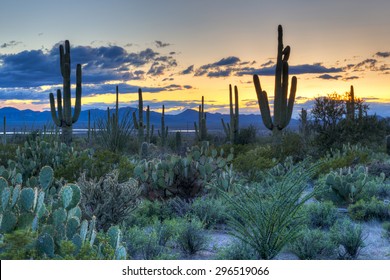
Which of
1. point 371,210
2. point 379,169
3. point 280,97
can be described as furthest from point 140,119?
point 371,210

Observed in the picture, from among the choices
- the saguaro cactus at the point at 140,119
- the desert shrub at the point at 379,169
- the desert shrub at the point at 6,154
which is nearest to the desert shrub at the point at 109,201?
the desert shrub at the point at 6,154

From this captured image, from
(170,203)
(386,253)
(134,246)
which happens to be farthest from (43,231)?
(170,203)

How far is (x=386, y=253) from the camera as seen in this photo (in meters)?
6.14

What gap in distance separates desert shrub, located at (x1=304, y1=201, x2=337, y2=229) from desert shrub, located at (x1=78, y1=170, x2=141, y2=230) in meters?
2.37

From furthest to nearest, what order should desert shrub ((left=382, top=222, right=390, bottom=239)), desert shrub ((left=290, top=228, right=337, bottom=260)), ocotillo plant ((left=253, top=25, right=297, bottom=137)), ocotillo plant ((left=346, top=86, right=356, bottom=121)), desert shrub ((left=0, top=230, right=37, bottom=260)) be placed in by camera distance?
ocotillo plant ((left=346, top=86, right=356, bottom=121)), ocotillo plant ((left=253, top=25, right=297, bottom=137)), desert shrub ((left=382, top=222, right=390, bottom=239)), desert shrub ((left=290, top=228, right=337, bottom=260)), desert shrub ((left=0, top=230, right=37, bottom=260))

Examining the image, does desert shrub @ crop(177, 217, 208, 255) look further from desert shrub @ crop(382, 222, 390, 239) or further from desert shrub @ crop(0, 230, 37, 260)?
desert shrub @ crop(0, 230, 37, 260)

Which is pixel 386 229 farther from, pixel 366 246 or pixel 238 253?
pixel 238 253

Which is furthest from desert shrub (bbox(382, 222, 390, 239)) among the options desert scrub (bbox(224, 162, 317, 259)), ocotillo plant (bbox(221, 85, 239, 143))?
ocotillo plant (bbox(221, 85, 239, 143))

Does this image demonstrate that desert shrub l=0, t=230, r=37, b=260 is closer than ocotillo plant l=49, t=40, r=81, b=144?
Yes

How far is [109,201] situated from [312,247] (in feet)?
8.34

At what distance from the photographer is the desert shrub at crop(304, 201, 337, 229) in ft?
24.8

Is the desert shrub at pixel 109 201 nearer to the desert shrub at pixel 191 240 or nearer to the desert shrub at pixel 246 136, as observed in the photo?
the desert shrub at pixel 191 240

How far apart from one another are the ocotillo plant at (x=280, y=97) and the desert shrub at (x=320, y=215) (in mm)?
10922

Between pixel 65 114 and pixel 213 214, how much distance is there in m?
13.0
